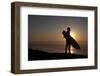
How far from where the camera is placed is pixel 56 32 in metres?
2.16

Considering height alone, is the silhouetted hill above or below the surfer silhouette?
below

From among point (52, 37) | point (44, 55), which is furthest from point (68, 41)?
point (44, 55)

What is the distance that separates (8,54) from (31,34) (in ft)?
0.81

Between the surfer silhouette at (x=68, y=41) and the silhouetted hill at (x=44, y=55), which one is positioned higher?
the surfer silhouette at (x=68, y=41)

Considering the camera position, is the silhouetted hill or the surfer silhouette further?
the surfer silhouette

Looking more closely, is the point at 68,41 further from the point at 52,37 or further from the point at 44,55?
the point at 44,55

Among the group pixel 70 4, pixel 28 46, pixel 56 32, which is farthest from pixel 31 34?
pixel 70 4

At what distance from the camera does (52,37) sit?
2.15 m

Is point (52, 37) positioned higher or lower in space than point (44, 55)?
higher

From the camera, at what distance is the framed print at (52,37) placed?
201cm

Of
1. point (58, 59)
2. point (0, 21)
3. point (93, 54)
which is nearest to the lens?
point (0, 21)

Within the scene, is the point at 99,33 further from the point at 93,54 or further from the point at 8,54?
the point at 8,54

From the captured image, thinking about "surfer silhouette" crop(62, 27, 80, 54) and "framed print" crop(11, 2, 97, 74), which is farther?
"surfer silhouette" crop(62, 27, 80, 54)

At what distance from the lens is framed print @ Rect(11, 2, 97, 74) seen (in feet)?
6.58
